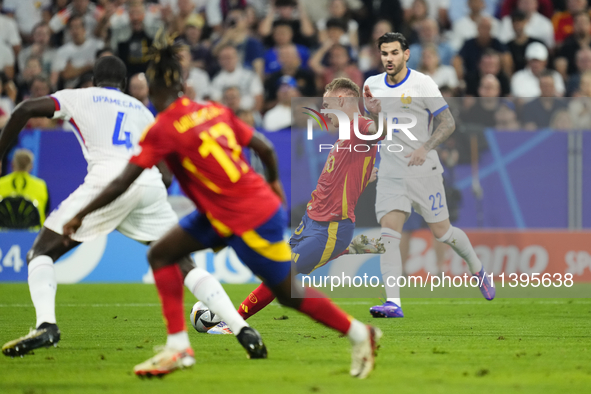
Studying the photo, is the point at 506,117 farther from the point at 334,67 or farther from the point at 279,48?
the point at 279,48

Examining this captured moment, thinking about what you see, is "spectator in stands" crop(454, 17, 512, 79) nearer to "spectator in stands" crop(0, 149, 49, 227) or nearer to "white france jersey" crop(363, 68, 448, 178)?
"white france jersey" crop(363, 68, 448, 178)

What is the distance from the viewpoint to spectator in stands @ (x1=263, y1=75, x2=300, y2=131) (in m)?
12.9

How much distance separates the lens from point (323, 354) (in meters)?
5.51

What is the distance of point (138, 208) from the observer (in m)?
6.07

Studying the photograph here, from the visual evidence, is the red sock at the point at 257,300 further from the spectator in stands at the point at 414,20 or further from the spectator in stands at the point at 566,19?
the spectator in stands at the point at 566,19

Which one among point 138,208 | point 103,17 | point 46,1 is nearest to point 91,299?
point 138,208

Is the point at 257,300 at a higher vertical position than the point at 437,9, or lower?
Result: lower

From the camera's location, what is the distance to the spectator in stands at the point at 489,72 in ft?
44.1

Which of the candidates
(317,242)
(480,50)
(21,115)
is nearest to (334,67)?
(480,50)

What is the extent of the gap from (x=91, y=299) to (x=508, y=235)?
579cm

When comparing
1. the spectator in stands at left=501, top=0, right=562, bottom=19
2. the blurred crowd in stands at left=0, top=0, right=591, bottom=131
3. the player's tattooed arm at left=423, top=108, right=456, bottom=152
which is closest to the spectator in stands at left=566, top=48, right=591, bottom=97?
the blurred crowd in stands at left=0, top=0, right=591, bottom=131

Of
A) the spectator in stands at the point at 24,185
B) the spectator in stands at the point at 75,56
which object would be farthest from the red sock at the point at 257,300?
the spectator in stands at the point at 75,56

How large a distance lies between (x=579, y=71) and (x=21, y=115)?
35.3 feet

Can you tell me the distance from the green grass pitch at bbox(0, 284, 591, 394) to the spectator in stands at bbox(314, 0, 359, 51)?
678 centimetres
